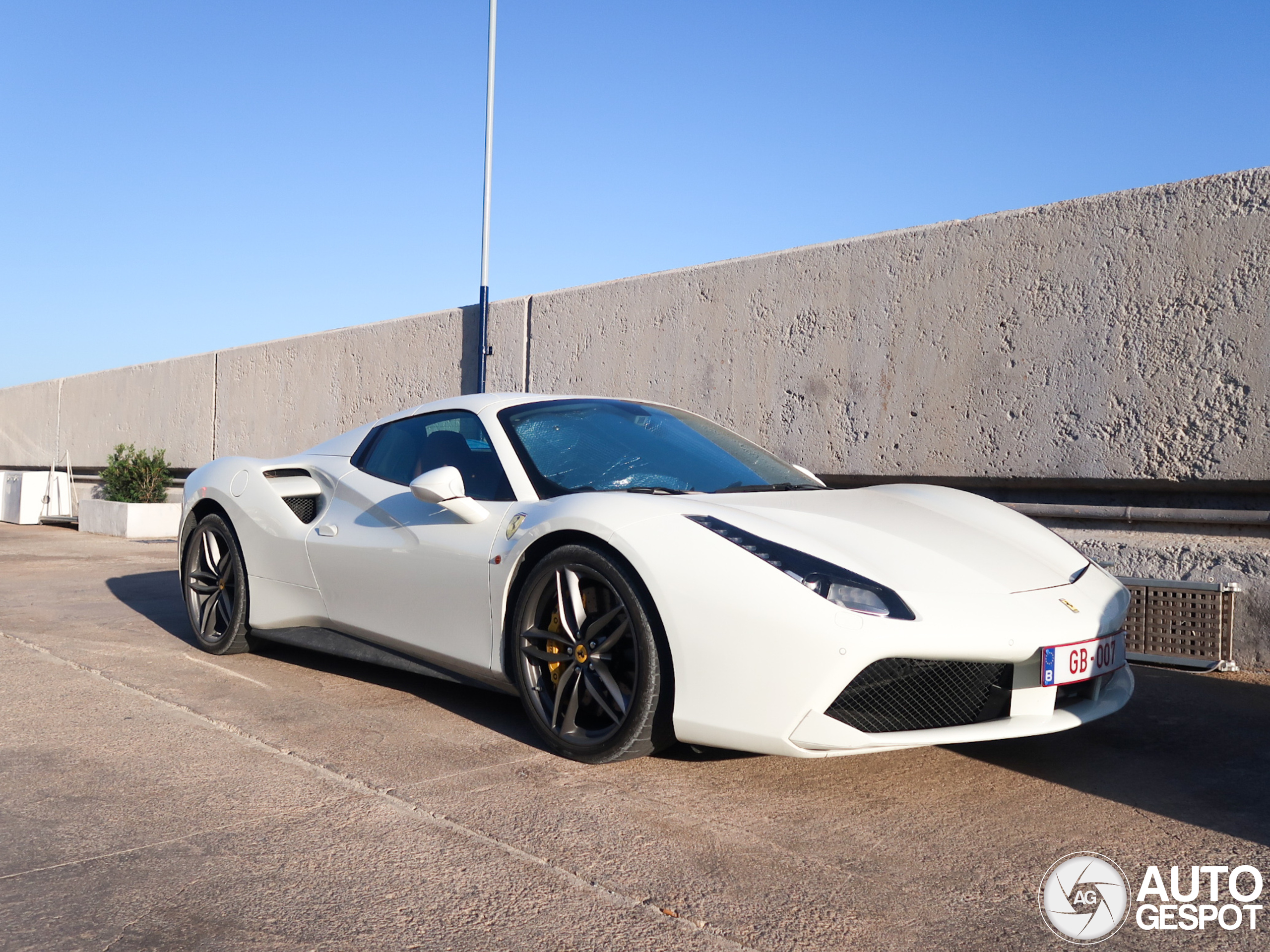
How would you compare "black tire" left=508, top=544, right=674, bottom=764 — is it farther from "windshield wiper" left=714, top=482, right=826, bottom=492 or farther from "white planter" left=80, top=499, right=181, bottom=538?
"white planter" left=80, top=499, right=181, bottom=538

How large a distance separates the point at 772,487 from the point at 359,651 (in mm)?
1683

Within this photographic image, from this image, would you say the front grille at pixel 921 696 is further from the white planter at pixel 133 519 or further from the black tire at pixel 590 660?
the white planter at pixel 133 519

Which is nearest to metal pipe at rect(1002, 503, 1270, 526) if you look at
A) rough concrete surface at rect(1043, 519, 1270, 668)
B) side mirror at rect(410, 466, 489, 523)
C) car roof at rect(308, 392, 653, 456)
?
rough concrete surface at rect(1043, 519, 1270, 668)

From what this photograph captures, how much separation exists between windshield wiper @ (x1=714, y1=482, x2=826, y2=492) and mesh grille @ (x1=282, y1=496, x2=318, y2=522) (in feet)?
5.86

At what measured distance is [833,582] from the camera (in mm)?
2746

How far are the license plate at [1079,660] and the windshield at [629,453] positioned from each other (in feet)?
3.89

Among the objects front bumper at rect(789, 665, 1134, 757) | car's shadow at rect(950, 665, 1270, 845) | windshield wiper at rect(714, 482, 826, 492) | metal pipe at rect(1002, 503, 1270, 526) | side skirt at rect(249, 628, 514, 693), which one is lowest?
car's shadow at rect(950, 665, 1270, 845)

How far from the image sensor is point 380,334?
10.5 m

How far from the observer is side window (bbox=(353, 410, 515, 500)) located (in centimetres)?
372

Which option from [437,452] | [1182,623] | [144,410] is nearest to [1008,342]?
[1182,623]

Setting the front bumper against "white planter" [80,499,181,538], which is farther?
A: "white planter" [80,499,181,538]

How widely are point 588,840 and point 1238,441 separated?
388cm

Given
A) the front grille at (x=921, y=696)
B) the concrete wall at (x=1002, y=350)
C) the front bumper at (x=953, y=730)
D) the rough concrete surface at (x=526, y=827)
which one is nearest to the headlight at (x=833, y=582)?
the front grille at (x=921, y=696)

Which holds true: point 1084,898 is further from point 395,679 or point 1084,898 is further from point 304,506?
point 304,506
